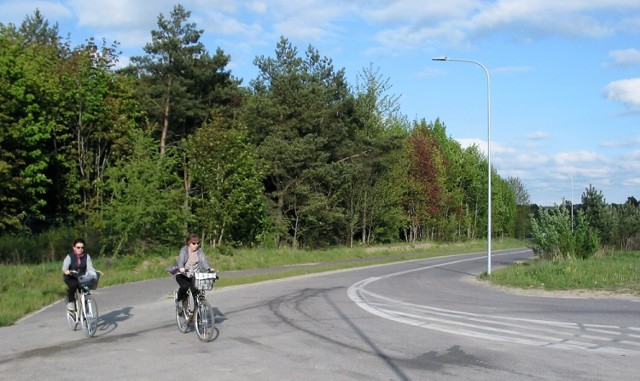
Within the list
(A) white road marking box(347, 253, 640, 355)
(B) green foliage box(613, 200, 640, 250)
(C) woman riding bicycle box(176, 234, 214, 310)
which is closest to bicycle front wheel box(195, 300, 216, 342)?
(C) woman riding bicycle box(176, 234, 214, 310)

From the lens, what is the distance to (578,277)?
1939 cm

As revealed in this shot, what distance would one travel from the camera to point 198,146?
33625 mm

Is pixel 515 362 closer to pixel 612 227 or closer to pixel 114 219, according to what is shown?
pixel 114 219

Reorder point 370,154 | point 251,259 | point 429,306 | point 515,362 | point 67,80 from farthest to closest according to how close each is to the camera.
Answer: point 370,154 → point 67,80 → point 251,259 → point 429,306 → point 515,362

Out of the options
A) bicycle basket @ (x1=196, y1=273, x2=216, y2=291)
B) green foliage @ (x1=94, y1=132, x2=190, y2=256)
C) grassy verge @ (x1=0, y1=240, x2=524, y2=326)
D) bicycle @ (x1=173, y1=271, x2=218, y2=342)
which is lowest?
grassy verge @ (x1=0, y1=240, x2=524, y2=326)

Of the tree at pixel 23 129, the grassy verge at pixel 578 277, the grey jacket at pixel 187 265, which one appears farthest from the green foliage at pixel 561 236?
the tree at pixel 23 129

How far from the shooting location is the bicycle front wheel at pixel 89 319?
427 inches

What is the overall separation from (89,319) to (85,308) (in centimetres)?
30

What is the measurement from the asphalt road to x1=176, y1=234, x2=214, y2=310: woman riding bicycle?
2.59ft

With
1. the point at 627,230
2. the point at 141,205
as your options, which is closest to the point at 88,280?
the point at 141,205

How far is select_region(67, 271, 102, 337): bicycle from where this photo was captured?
1088cm

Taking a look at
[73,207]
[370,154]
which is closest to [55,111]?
[73,207]

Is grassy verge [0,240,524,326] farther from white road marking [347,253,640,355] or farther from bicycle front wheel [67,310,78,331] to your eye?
white road marking [347,253,640,355]

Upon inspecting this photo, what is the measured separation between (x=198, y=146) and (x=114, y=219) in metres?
7.16
